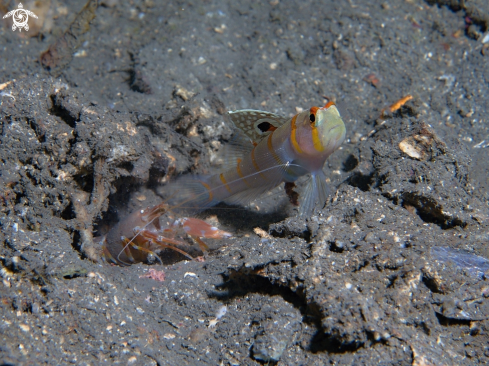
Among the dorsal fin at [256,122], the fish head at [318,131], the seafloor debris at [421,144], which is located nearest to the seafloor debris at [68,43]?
the dorsal fin at [256,122]

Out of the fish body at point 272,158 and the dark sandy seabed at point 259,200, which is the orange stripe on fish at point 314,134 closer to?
the fish body at point 272,158

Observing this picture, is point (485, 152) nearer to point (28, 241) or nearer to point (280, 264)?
point (280, 264)

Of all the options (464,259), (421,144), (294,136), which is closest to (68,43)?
(294,136)

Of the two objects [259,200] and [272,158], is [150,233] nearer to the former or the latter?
[259,200]
